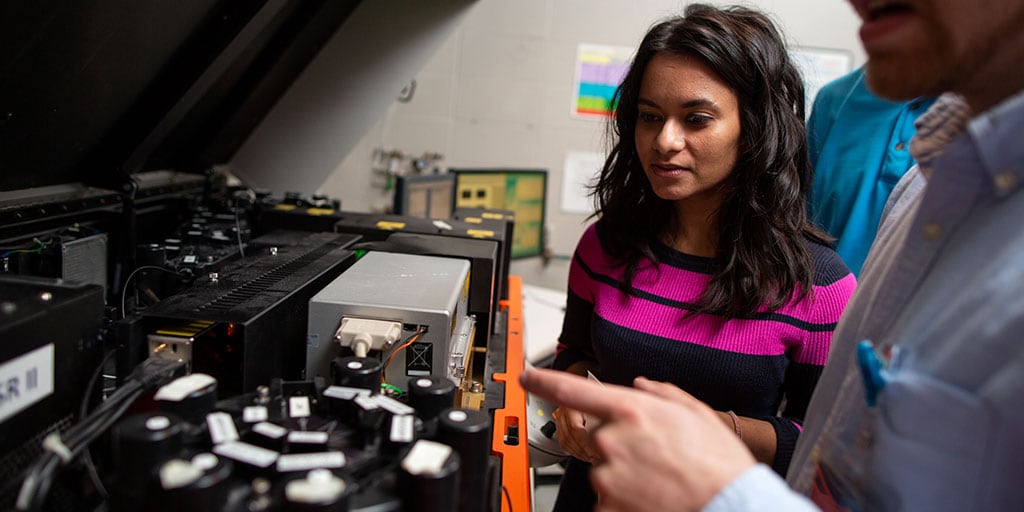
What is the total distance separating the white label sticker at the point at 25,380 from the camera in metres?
0.55

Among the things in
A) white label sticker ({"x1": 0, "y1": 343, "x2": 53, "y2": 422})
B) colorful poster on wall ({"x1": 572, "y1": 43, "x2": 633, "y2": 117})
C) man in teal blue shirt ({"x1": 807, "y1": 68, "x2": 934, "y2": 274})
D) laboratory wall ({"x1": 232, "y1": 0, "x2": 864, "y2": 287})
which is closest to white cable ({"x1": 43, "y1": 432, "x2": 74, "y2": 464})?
white label sticker ({"x1": 0, "y1": 343, "x2": 53, "y2": 422})

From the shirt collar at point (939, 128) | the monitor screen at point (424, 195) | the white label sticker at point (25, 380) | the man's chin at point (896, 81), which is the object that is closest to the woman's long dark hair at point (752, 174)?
the shirt collar at point (939, 128)

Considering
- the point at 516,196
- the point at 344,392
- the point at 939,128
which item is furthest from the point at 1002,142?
the point at 516,196

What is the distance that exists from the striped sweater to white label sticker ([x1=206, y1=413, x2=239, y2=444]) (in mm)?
677

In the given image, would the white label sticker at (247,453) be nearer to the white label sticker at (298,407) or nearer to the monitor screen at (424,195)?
the white label sticker at (298,407)

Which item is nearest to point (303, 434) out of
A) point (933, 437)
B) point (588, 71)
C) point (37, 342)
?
point (37, 342)

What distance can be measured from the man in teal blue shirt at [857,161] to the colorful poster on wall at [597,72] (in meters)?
1.71

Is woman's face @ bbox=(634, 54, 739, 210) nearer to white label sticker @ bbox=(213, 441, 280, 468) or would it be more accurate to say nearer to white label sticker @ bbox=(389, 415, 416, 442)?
white label sticker @ bbox=(389, 415, 416, 442)

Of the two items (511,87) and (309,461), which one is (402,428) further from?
(511,87)

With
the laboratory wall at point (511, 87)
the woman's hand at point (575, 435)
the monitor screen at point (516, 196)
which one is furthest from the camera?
the laboratory wall at point (511, 87)

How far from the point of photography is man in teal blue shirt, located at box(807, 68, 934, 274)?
136cm

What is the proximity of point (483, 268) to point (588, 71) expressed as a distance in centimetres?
219

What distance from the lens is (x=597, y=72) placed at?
313 centimetres

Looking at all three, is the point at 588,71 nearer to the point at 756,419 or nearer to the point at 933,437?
the point at 756,419
